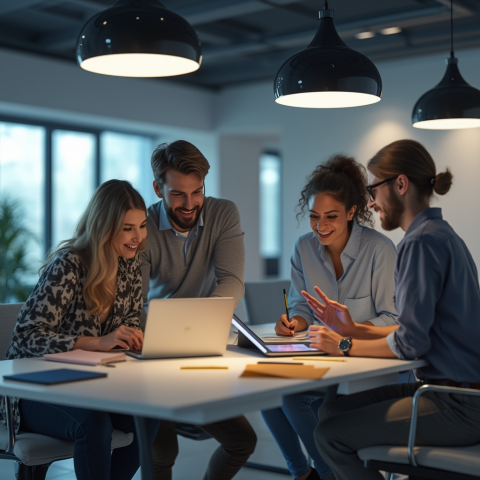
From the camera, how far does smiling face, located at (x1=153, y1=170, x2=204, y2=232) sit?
283 centimetres

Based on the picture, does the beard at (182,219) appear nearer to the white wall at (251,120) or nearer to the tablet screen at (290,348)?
the tablet screen at (290,348)

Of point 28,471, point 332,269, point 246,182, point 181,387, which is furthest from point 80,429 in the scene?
point 246,182

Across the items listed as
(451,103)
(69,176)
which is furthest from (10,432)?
(69,176)

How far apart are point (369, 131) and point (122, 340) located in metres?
5.05

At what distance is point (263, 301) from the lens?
12.7ft

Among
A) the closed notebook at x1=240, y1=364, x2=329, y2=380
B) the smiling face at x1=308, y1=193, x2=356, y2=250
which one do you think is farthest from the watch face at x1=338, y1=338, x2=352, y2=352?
the smiling face at x1=308, y1=193, x2=356, y2=250

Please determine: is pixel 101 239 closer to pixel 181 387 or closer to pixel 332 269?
pixel 181 387

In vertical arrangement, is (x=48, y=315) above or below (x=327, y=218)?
below

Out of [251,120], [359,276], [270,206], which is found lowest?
[359,276]

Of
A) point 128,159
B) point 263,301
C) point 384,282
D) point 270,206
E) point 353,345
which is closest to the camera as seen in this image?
point 353,345

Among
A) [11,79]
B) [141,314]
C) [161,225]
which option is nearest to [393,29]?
[11,79]

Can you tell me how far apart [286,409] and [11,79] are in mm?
4424

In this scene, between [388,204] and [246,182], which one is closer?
[388,204]

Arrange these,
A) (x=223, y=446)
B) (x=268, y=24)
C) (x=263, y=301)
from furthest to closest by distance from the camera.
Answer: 1. (x=268, y=24)
2. (x=263, y=301)
3. (x=223, y=446)
